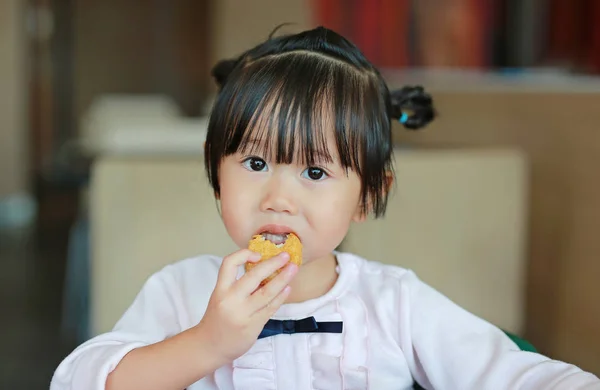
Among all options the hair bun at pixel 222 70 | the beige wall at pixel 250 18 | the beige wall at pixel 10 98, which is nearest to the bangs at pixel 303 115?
the hair bun at pixel 222 70

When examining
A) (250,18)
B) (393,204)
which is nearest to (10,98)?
(250,18)

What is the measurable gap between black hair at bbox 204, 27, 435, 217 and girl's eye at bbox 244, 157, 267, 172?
0.5 inches

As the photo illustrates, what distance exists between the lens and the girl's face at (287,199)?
3.35 ft

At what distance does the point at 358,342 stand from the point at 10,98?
5540 millimetres

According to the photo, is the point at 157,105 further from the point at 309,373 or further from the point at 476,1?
the point at 309,373

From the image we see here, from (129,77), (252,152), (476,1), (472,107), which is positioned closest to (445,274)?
(472,107)

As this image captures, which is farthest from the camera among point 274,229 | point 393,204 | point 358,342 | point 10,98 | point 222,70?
point 10,98

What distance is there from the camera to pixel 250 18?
242 inches

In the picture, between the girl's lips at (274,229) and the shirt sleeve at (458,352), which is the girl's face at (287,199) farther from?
the shirt sleeve at (458,352)

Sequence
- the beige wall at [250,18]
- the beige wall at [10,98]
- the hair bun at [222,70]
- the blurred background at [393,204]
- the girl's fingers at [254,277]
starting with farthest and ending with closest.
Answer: the beige wall at [10,98] → the beige wall at [250,18] → the blurred background at [393,204] → the hair bun at [222,70] → the girl's fingers at [254,277]

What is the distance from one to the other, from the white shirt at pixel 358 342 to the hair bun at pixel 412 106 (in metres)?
0.24

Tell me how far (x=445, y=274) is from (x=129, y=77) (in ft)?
24.4

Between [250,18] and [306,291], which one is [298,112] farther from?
[250,18]

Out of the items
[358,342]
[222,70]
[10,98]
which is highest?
[222,70]
